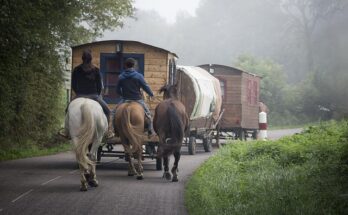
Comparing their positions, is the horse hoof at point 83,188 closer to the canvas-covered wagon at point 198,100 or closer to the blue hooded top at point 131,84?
the blue hooded top at point 131,84

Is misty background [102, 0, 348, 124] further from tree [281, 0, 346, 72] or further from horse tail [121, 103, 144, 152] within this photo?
horse tail [121, 103, 144, 152]

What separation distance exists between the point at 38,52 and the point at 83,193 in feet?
35.7

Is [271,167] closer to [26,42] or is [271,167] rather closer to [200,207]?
[200,207]

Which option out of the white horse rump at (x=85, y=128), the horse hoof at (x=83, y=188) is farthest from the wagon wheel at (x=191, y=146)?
the horse hoof at (x=83, y=188)

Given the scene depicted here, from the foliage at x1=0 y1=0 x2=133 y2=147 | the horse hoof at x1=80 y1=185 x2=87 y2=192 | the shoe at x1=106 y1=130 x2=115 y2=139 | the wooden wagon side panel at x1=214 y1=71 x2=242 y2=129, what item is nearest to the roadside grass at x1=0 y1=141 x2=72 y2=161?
the foliage at x1=0 y1=0 x2=133 y2=147

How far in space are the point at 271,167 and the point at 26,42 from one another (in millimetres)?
8089

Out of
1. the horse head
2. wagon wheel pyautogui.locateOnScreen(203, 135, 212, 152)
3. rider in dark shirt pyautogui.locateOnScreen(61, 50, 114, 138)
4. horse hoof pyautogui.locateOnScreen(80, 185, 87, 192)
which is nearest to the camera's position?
horse hoof pyautogui.locateOnScreen(80, 185, 87, 192)

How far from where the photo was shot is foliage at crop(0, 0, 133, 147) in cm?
1847

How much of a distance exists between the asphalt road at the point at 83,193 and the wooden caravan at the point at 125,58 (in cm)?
225

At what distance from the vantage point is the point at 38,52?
22.2 m

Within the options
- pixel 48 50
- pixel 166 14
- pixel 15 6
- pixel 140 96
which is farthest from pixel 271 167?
pixel 166 14

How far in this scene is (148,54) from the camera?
18.1m

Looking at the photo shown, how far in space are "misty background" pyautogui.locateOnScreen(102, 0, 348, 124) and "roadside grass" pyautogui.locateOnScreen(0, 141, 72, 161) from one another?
530 cm

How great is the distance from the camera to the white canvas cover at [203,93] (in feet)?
75.3
